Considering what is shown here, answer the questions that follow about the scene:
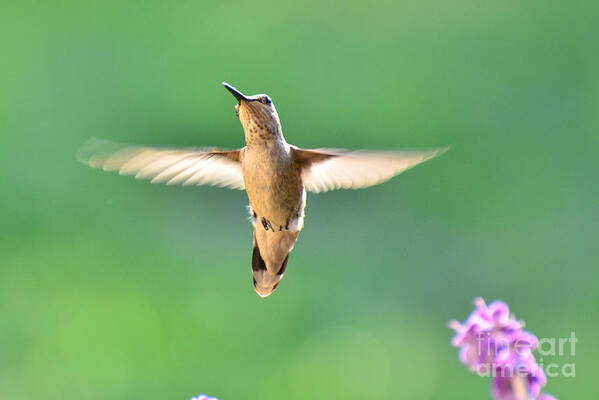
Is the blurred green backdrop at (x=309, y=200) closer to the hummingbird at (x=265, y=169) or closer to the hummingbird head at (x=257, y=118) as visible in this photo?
the hummingbird at (x=265, y=169)

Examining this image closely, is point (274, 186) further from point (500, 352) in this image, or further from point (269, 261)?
point (500, 352)

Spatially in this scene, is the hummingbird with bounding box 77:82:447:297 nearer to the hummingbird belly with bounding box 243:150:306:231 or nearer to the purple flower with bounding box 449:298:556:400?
the hummingbird belly with bounding box 243:150:306:231

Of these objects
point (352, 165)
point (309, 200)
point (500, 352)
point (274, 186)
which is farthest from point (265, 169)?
point (309, 200)

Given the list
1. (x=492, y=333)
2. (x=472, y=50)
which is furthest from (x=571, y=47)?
(x=492, y=333)

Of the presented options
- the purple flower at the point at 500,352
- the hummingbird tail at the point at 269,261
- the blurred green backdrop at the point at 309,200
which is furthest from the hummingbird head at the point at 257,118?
the blurred green backdrop at the point at 309,200

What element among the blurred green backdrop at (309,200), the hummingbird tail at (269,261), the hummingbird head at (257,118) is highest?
the blurred green backdrop at (309,200)

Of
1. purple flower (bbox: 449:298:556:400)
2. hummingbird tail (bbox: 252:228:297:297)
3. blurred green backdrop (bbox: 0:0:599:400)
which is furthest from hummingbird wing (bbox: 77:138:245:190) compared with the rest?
blurred green backdrop (bbox: 0:0:599:400)

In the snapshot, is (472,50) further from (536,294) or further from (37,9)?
(37,9)

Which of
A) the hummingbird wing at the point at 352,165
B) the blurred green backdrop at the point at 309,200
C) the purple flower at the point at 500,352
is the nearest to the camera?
the purple flower at the point at 500,352

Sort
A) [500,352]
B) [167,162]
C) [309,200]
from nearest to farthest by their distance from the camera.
A: [500,352] < [167,162] < [309,200]
